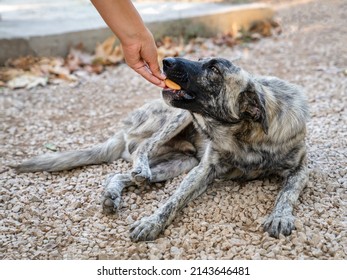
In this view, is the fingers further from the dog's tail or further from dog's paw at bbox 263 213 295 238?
dog's paw at bbox 263 213 295 238

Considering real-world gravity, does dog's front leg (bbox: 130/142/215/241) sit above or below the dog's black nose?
below

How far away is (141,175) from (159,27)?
4261mm

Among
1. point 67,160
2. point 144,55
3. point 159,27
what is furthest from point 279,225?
point 159,27

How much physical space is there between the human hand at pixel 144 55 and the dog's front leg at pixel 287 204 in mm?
1100

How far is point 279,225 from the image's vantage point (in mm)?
2943

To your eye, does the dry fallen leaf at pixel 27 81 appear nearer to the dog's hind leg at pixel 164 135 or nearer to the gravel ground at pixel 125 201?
the gravel ground at pixel 125 201

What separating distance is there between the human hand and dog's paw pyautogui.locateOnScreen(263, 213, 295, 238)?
114cm

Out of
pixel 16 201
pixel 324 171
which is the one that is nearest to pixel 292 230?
pixel 324 171

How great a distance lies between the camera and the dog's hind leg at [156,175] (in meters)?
3.26

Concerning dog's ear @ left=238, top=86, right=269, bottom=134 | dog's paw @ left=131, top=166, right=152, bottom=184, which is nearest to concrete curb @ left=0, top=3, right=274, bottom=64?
dog's paw @ left=131, top=166, right=152, bottom=184

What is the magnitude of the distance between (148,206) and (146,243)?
0.47 meters

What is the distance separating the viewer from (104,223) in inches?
124

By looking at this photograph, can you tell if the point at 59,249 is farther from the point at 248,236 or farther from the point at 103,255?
the point at 248,236

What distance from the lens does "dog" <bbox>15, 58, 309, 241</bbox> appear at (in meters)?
3.17
